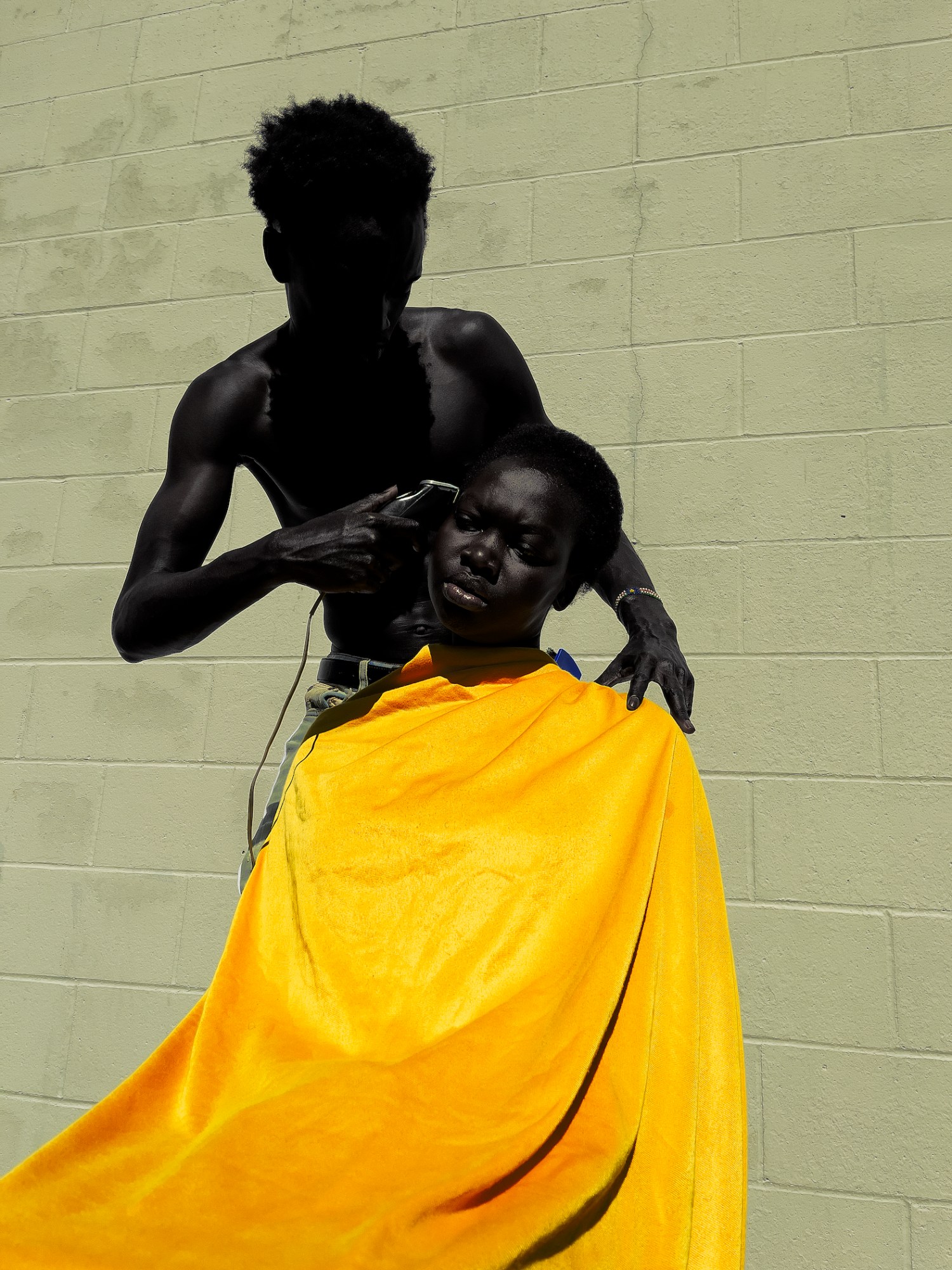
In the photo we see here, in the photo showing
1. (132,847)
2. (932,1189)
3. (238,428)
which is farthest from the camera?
(132,847)

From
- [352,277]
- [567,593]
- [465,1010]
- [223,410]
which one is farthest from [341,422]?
[465,1010]

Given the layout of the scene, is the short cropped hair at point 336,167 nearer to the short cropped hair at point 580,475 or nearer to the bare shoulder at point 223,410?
the bare shoulder at point 223,410

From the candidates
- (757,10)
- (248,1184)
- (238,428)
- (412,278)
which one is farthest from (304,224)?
(757,10)

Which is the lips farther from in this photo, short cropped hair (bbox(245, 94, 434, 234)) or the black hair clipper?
short cropped hair (bbox(245, 94, 434, 234))

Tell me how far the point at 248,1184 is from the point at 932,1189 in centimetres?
147

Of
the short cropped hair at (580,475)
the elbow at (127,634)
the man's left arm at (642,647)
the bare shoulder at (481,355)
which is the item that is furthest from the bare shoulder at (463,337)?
the elbow at (127,634)

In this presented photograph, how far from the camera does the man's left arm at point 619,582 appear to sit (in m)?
1.35

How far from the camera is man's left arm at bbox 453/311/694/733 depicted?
135 centimetres

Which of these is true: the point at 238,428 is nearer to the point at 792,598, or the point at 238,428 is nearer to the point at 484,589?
the point at 484,589

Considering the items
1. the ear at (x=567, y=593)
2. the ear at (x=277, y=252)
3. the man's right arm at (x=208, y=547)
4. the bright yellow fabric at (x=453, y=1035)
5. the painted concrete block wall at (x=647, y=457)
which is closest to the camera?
the bright yellow fabric at (x=453, y=1035)

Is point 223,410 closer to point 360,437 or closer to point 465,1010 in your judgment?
point 360,437

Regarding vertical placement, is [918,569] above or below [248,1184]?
above

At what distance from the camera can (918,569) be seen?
83.9 inches

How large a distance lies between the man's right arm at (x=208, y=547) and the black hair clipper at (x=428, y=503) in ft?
0.30
